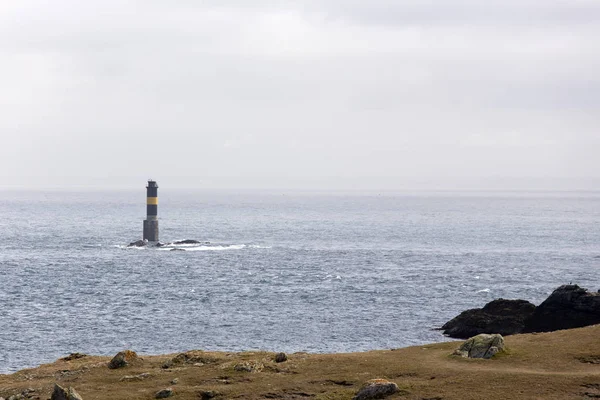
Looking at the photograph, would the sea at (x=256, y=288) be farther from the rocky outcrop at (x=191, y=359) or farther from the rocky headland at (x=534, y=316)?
the rocky outcrop at (x=191, y=359)

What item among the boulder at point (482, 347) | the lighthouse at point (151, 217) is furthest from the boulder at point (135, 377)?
the lighthouse at point (151, 217)

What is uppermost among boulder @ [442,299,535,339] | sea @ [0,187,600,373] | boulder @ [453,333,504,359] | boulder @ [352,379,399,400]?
boulder @ [453,333,504,359]

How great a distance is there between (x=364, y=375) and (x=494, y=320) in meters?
29.9

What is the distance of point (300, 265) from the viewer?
118 m

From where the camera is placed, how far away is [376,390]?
3131 cm

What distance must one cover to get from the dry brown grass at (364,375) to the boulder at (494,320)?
21926 mm

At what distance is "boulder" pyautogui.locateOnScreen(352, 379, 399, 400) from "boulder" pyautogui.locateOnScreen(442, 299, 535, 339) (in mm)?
30810

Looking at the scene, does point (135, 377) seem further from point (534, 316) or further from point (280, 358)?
point (534, 316)

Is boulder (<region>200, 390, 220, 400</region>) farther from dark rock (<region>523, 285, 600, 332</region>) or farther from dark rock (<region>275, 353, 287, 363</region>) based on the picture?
dark rock (<region>523, 285, 600, 332</region>)

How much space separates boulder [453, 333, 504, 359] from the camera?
35781mm

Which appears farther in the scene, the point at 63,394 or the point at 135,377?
the point at 135,377

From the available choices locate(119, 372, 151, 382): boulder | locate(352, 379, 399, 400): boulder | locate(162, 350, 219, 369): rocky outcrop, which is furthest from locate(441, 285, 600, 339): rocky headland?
locate(119, 372, 151, 382): boulder

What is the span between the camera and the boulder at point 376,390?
103 feet

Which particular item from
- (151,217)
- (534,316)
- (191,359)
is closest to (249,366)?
(191,359)
